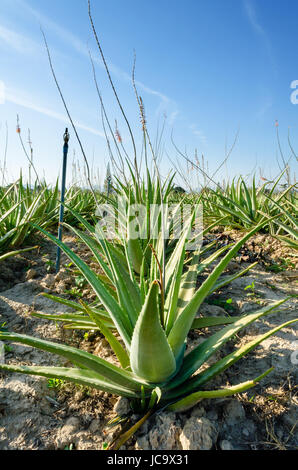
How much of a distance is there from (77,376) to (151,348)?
0.30 m

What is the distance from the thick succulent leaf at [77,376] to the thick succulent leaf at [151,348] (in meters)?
0.09

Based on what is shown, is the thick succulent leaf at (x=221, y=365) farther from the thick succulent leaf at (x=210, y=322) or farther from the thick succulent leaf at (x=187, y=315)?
the thick succulent leaf at (x=210, y=322)

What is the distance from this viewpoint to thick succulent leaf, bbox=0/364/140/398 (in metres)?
0.91

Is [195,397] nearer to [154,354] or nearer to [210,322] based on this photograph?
[154,354]

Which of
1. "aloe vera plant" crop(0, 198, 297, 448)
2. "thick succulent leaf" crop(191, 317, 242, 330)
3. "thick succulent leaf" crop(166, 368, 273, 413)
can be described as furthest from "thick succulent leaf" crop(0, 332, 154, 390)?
"thick succulent leaf" crop(191, 317, 242, 330)

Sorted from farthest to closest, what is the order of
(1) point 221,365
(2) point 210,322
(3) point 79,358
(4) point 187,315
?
(2) point 210,322 → (4) point 187,315 → (1) point 221,365 → (3) point 79,358

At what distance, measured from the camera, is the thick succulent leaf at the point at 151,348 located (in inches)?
32.3

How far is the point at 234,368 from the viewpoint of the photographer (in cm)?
140

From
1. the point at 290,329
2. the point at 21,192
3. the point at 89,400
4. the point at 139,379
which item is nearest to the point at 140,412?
the point at 139,379

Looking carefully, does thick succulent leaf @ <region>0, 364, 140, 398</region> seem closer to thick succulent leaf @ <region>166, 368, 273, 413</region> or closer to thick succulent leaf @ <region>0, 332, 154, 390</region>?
thick succulent leaf @ <region>0, 332, 154, 390</region>

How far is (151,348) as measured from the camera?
936 millimetres

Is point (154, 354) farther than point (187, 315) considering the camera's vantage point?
No

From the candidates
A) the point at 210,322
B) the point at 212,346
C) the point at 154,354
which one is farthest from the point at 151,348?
the point at 210,322
